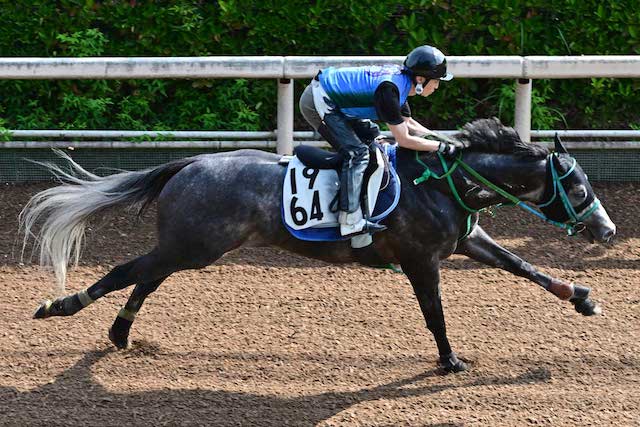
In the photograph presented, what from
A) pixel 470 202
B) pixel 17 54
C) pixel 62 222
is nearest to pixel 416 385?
pixel 470 202

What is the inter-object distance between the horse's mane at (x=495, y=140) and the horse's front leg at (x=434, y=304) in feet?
2.50

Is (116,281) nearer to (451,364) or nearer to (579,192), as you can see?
(451,364)

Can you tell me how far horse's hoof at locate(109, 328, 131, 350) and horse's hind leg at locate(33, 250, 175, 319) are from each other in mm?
293

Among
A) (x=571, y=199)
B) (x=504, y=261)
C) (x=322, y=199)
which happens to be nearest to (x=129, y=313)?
(x=322, y=199)

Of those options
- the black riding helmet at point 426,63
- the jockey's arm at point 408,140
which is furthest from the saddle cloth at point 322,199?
the black riding helmet at point 426,63

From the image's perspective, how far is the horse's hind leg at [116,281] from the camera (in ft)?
21.2

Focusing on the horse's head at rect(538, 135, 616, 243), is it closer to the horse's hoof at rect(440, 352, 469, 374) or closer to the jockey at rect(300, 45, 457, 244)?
the jockey at rect(300, 45, 457, 244)

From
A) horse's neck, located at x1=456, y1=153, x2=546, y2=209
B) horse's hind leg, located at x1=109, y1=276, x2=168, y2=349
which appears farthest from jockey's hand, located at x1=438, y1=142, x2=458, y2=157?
horse's hind leg, located at x1=109, y1=276, x2=168, y2=349

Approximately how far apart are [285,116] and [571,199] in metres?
3.16

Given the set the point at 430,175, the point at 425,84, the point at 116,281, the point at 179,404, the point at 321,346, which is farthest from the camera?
the point at 321,346

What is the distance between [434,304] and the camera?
21.4 ft

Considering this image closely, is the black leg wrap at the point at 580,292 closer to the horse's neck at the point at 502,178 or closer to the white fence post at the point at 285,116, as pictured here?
the horse's neck at the point at 502,178

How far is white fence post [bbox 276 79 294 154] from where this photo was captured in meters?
8.85

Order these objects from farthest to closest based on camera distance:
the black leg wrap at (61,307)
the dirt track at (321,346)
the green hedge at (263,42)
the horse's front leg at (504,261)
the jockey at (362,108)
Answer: the green hedge at (263,42), the horse's front leg at (504,261), the black leg wrap at (61,307), the jockey at (362,108), the dirt track at (321,346)
